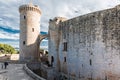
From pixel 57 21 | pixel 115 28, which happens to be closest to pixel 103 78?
pixel 115 28

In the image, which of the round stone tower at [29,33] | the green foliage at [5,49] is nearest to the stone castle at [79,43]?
the round stone tower at [29,33]

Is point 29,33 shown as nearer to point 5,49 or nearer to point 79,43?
point 79,43

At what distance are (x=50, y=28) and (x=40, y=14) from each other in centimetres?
521

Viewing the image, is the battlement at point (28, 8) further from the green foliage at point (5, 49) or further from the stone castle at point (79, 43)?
the green foliage at point (5, 49)

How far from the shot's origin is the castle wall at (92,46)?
13812mm

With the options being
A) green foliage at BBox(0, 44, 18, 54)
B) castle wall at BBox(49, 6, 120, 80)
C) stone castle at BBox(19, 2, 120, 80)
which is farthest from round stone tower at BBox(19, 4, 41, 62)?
green foliage at BBox(0, 44, 18, 54)

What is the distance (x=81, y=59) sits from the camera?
56.1 ft

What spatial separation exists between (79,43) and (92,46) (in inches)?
85.9

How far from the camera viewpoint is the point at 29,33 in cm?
2433

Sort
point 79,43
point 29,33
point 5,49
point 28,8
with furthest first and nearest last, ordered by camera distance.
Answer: point 5,49, point 28,8, point 29,33, point 79,43

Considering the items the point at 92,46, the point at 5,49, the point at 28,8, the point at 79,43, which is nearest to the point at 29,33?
the point at 28,8

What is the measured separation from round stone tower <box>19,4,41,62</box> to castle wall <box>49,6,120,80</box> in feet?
18.2

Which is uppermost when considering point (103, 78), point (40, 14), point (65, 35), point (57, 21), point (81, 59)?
point (40, 14)

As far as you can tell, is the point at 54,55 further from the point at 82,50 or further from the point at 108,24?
the point at 108,24
